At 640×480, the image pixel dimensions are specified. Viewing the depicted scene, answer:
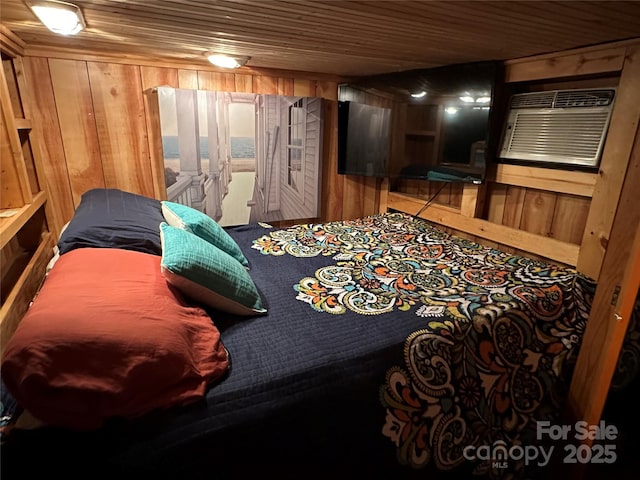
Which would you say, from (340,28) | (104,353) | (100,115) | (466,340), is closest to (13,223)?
(104,353)

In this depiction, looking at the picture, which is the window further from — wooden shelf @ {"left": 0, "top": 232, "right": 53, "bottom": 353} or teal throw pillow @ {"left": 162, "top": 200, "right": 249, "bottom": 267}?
wooden shelf @ {"left": 0, "top": 232, "right": 53, "bottom": 353}

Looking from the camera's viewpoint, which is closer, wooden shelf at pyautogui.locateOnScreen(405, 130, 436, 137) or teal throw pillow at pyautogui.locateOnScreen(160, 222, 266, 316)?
teal throw pillow at pyautogui.locateOnScreen(160, 222, 266, 316)

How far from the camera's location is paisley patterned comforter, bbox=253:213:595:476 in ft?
4.39

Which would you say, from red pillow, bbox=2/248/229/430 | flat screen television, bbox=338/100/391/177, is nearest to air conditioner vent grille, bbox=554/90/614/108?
flat screen television, bbox=338/100/391/177

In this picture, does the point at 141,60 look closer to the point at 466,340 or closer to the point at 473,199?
the point at 473,199

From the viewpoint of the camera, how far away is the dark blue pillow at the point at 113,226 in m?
1.59

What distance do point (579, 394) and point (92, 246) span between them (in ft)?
6.83

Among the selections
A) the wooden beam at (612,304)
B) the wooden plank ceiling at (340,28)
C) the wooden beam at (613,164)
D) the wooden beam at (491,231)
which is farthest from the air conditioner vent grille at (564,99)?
the wooden beam at (612,304)

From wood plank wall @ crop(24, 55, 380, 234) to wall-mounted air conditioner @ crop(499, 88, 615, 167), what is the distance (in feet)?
5.80

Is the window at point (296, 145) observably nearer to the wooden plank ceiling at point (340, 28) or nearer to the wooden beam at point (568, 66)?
the wooden plank ceiling at point (340, 28)

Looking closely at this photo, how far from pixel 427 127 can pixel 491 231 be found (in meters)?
0.87

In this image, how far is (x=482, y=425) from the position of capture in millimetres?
1457

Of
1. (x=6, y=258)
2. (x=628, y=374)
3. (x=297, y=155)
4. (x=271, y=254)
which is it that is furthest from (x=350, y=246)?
(x=6, y=258)

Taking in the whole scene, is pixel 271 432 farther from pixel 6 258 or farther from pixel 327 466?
pixel 6 258
